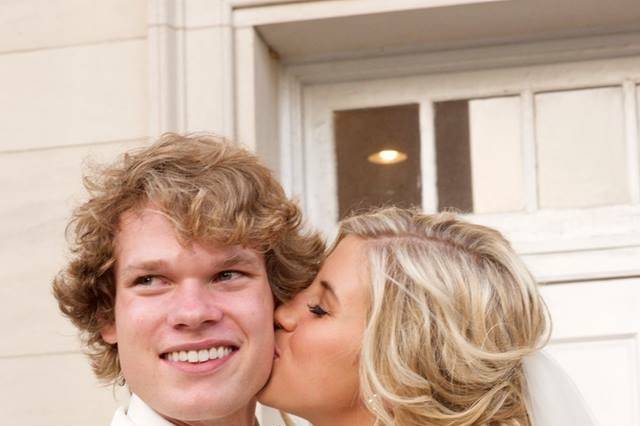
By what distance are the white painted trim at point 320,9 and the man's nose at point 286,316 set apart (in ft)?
4.37

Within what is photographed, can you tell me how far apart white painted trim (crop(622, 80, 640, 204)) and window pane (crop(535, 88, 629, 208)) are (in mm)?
23

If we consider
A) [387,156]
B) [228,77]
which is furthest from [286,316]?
[387,156]

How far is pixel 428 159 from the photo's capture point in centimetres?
537

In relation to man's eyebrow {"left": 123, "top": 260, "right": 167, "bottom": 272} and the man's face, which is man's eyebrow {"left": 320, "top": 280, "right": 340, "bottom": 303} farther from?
man's eyebrow {"left": 123, "top": 260, "right": 167, "bottom": 272}

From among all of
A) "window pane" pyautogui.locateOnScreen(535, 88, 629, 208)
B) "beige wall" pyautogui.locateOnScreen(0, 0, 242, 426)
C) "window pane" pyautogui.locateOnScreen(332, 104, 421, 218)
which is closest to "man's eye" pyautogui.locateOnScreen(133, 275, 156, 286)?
"beige wall" pyautogui.locateOnScreen(0, 0, 242, 426)

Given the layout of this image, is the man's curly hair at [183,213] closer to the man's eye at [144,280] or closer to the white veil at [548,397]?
the man's eye at [144,280]

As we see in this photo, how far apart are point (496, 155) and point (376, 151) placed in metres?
0.40

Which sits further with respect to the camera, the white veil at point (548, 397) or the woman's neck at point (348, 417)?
the woman's neck at point (348, 417)

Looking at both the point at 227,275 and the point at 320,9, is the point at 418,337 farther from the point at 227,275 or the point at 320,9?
the point at 320,9

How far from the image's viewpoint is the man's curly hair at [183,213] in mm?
3844

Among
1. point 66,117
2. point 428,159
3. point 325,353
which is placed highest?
point 66,117

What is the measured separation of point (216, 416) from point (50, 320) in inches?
56.6

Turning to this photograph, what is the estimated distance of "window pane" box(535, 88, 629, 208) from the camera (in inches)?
207

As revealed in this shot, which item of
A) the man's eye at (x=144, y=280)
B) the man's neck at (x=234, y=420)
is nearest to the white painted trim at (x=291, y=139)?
the man's neck at (x=234, y=420)
